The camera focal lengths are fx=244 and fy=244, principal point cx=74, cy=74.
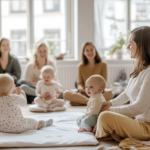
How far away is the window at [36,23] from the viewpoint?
5.45 meters

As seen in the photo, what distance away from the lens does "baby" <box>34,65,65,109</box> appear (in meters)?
3.30

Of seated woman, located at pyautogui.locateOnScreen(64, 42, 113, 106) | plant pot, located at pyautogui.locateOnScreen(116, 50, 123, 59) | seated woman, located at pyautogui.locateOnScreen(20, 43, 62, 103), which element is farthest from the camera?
plant pot, located at pyautogui.locateOnScreen(116, 50, 123, 59)

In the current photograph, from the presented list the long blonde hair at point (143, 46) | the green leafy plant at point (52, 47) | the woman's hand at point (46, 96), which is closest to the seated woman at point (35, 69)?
the woman's hand at point (46, 96)

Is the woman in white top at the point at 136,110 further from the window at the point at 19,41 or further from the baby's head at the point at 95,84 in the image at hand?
the window at the point at 19,41

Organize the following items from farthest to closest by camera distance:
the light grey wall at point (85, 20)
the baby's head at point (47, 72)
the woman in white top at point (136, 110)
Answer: the light grey wall at point (85, 20) → the baby's head at point (47, 72) → the woman in white top at point (136, 110)

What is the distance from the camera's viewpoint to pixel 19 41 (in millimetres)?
5508

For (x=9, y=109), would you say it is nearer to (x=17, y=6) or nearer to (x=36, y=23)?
(x=36, y=23)

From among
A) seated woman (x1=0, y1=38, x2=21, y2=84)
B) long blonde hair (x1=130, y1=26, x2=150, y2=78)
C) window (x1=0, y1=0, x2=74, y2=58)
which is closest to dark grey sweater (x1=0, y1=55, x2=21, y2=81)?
seated woman (x1=0, y1=38, x2=21, y2=84)

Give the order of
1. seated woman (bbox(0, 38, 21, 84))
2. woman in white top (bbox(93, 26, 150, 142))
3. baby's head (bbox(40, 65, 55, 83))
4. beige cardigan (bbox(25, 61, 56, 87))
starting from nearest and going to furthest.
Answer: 1. woman in white top (bbox(93, 26, 150, 142))
2. baby's head (bbox(40, 65, 55, 83))
3. beige cardigan (bbox(25, 61, 56, 87))
4. seated woman (bbox(0, 38, 21, 84))

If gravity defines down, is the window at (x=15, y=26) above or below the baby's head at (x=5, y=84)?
above

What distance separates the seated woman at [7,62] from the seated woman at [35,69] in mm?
298

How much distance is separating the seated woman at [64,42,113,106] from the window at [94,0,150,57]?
1476mm

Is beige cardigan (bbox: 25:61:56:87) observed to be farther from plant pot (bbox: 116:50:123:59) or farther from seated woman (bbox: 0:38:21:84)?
plant pot (bbox: 116:50:123:59)

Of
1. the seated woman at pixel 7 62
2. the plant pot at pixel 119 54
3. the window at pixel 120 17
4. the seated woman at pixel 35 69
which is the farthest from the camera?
the window at pixel 120 17
